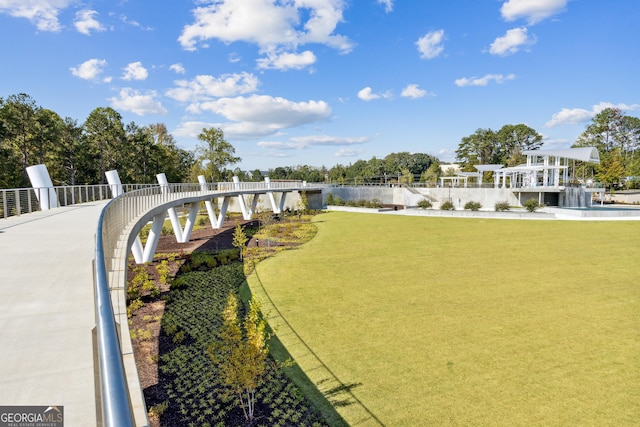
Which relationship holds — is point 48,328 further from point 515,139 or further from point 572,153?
point 515,139

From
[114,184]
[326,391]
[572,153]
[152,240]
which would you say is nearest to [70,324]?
[326,391]

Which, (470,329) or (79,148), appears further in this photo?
(79,148)

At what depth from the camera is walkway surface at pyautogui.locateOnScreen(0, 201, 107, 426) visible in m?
3.43

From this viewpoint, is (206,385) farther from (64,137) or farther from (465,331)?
(64,137)

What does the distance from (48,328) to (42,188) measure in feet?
53.4

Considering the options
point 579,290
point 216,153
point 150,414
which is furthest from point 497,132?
point 150,414

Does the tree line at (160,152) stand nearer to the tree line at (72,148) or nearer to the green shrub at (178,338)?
the tree line at (72,148)

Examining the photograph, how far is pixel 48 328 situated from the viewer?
4613mm

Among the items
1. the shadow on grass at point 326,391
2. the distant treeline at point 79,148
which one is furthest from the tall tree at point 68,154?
the shadow on grass at point 326,391

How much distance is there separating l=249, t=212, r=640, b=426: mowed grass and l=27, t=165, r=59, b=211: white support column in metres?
10.6

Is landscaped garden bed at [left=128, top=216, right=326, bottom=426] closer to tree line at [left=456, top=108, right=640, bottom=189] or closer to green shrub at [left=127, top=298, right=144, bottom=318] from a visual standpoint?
green shrub at [left=127, top=298, right=144, bottom=318]

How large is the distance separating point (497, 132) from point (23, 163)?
97337 millimetres

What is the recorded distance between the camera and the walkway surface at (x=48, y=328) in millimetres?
3430

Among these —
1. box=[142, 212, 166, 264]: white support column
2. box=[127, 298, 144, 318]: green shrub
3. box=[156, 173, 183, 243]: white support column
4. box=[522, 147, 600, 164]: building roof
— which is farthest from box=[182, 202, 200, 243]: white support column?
box=[522, 147, 600, 164]: building roof
